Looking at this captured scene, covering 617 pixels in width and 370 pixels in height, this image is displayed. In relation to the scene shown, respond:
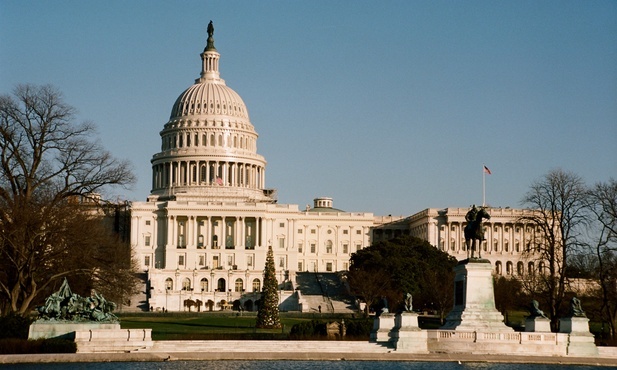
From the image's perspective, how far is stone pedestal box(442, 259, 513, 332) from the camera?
59156 mm

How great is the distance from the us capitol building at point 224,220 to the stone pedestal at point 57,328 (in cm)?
8900

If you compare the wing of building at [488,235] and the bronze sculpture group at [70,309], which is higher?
the wing of building at [488,235]

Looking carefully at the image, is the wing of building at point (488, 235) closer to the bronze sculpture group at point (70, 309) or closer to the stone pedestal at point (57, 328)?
the bronze sculpture group at point (70, 309)

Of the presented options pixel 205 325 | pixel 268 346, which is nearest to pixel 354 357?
pixel 268 346

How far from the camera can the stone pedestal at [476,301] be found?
5916 cm

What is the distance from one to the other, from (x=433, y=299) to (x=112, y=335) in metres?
54.8

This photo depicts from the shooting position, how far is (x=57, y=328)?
184ft

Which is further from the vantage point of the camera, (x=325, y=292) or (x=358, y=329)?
(x=325, y=292)

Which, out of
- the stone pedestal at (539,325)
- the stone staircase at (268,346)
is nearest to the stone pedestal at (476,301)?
the stone pedestal at (539,325)

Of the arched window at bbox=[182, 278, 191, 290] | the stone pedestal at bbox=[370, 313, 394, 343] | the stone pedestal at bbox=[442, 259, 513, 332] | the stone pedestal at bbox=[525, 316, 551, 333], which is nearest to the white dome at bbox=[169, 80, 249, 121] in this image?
the arched window at bbox=[182, 278, 191, 290]

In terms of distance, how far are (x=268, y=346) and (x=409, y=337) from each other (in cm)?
638

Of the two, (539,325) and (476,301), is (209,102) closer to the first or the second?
(476,301)

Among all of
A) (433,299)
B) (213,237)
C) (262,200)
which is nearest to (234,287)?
(213,237)

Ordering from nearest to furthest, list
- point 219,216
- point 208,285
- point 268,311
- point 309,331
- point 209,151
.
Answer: point 309,331 < point 268,311 < point 208,285 < point 219,216 < point 209,151
